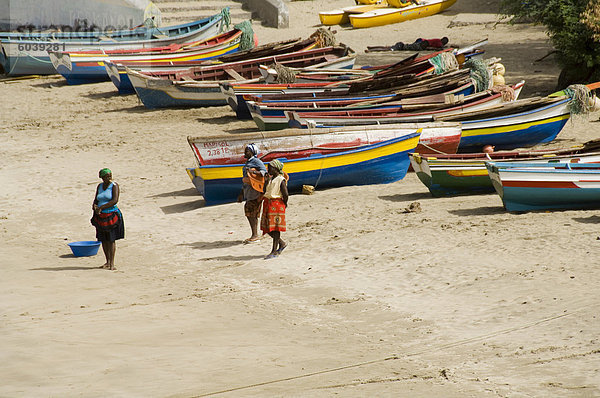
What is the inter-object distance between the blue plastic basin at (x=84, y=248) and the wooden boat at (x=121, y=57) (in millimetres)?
13330

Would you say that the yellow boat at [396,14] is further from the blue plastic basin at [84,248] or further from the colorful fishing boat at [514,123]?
the blue plastic basin at [84,248]

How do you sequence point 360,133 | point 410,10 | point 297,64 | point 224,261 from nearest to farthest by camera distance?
point 224,261
point 360,133
point 297,64
point 410,10

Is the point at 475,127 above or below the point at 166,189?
above

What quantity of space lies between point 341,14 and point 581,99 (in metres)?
16.9

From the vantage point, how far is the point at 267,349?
25.0ft

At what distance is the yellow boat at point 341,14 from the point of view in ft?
105

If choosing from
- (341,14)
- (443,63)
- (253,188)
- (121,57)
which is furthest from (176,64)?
(253,188)

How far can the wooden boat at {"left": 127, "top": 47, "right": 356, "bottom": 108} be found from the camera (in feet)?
71.7

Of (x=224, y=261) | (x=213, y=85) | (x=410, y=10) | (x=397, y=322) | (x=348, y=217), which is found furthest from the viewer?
(x=410, y=10)

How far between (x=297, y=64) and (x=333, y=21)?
28.6 ft

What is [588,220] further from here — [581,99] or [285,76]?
[285,76]

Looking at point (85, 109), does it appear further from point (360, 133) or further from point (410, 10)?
point (410, 10)

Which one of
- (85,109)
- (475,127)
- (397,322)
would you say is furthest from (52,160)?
(397,322)

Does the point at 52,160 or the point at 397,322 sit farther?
the point at 52,160
